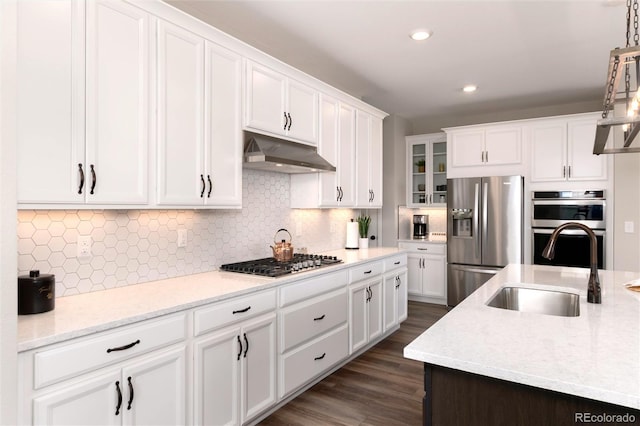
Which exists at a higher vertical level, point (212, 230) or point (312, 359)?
point (212, 230)

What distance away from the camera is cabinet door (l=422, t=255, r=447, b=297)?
5461mm

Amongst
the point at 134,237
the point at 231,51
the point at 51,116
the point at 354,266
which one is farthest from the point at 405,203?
the point at 51,116

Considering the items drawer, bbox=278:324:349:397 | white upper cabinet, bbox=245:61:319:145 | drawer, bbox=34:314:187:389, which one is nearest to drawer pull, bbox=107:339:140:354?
drawer, bbox=34:314:187:389

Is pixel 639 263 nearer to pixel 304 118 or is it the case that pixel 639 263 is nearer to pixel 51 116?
pixel 304 118

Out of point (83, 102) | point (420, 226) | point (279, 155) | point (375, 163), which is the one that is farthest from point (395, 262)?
point (83, 102)

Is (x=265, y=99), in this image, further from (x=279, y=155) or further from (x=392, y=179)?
(x=392, y=179)

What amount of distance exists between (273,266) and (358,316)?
1.09 m

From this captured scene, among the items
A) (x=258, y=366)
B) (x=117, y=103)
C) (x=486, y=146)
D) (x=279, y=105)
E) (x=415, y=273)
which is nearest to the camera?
(x=117, y=103)

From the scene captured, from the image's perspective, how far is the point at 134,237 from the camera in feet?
7.81

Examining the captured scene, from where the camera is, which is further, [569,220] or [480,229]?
[480,229]

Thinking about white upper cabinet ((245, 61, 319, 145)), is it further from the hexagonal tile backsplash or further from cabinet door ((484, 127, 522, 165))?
cabinet door ((484, 127, 522, 165))

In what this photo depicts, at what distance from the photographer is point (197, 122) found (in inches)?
94.7

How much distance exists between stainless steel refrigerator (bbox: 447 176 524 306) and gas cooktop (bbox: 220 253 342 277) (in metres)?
2.40

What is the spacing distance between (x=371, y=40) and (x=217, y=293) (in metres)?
2.38
